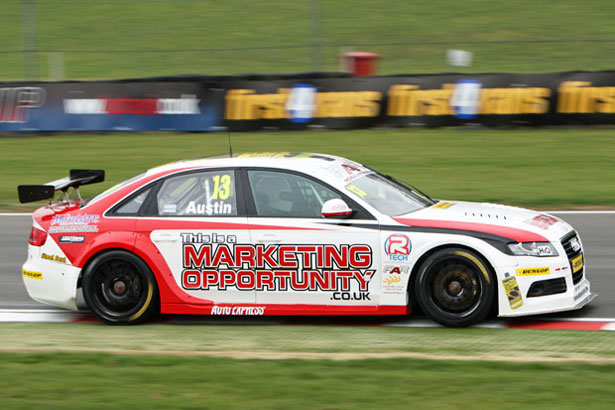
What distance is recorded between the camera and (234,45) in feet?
82.5

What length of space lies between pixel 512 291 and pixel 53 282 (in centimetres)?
399

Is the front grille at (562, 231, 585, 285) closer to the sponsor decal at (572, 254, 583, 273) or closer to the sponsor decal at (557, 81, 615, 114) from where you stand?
the sponsor decal at (572, 254, 583, 273)

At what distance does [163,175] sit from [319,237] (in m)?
1.60

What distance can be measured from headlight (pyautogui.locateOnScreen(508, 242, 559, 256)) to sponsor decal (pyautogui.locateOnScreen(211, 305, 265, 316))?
214 cm

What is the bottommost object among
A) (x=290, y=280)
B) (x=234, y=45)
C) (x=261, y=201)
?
(x=290, y=280)

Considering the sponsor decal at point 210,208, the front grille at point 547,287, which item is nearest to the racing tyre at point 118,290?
the sponsor decal at point 210,208

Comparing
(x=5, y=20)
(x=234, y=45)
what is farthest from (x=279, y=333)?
(x=5, y=20)

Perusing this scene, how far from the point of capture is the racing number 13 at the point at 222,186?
26.5ft

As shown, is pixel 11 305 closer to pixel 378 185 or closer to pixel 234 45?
pixel 378 185

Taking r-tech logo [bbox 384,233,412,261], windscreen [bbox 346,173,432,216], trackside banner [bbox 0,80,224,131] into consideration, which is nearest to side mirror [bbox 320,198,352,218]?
windscreen [bbox 346,173,432,216]

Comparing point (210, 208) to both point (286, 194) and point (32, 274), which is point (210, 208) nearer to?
point (286, 194)

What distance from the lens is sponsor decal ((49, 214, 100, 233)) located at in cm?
820

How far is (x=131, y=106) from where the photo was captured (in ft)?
65.1

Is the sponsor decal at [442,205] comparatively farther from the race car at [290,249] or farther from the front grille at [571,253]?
the front grille at [571,253]
